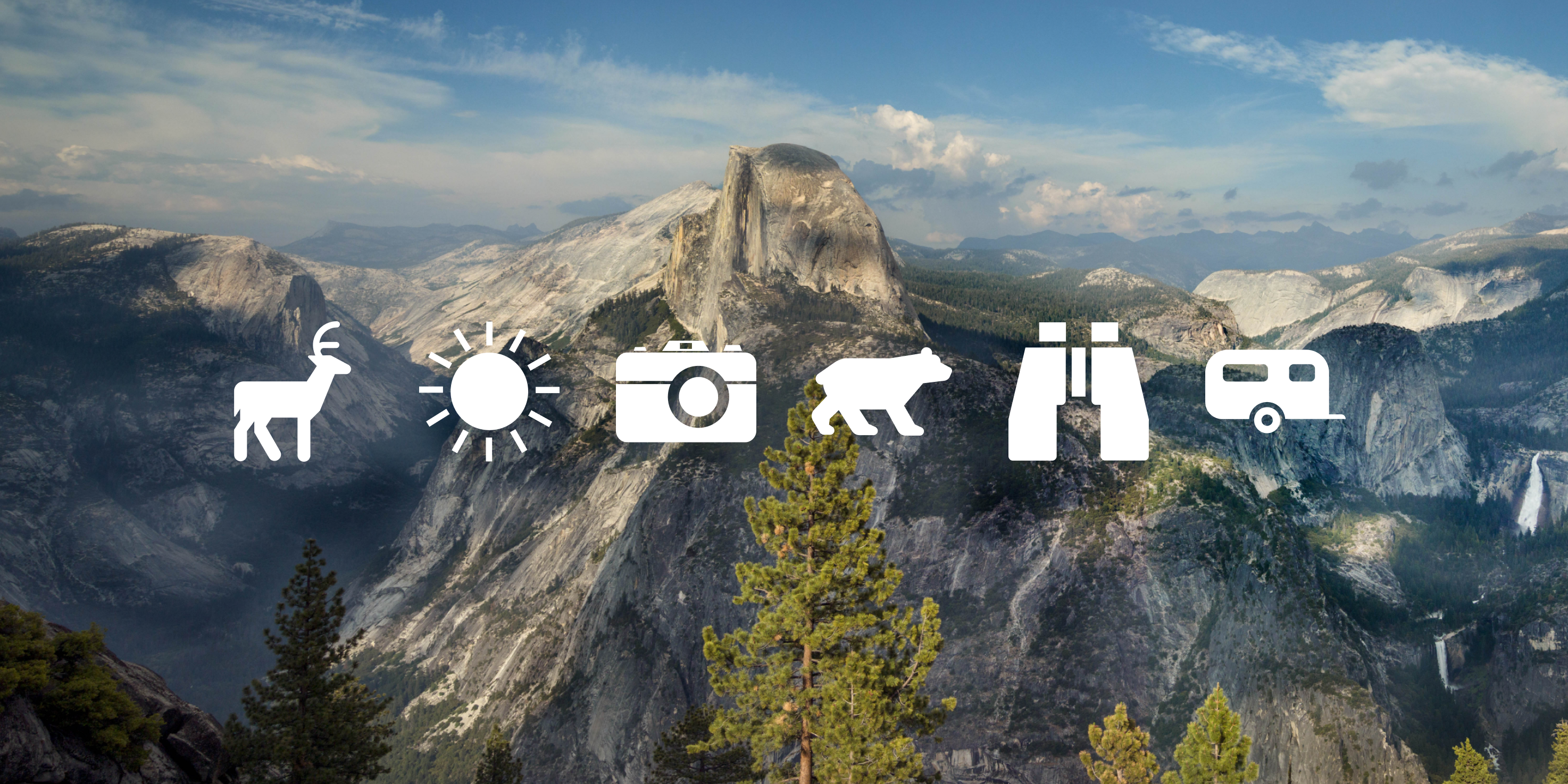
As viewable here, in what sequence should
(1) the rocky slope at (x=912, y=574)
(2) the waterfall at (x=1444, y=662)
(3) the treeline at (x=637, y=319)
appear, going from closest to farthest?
1. (1) the rocky slope at (x=912, y=574)
2. (2) the waterfall at (x=1444, y=662)
3. (3) the treeline at (x=637, y=319)

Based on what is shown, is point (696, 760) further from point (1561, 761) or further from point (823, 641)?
point (1561, 761)

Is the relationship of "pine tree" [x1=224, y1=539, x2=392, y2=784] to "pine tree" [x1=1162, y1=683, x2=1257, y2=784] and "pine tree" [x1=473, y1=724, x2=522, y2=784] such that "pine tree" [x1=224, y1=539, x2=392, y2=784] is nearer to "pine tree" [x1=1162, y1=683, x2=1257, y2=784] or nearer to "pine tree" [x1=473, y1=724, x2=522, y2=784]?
"pine tree" [x1=473, y1=724, x2=522, y2=784]

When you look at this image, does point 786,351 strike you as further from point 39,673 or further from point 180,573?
point 180,573

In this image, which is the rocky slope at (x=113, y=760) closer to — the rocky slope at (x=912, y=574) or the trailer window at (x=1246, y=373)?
the rocky slope at (x=912, y=574)

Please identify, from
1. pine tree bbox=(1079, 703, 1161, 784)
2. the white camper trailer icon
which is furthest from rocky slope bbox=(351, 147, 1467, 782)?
pine tree bbox=(1079, 703, 1161, 784)

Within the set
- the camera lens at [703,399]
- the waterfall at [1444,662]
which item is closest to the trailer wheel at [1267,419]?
the waterfall at [1444,662]

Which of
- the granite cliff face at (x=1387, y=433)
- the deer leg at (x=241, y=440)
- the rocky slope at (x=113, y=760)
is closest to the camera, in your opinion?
the rocky slope at (x=113, y=760)
